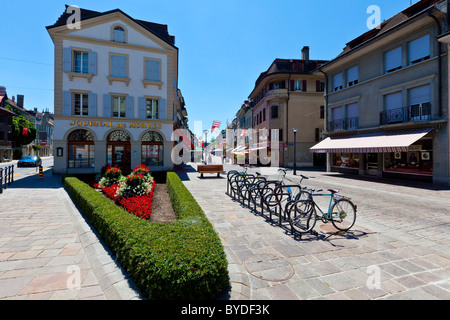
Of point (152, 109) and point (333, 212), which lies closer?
point (333, 212)

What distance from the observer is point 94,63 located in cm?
1805

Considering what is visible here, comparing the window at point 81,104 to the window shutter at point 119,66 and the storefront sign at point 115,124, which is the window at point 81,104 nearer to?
Answer: the storefront sign at point 115,124

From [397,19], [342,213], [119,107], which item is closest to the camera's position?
[342,213]

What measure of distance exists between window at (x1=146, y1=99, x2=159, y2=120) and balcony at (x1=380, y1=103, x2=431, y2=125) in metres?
19.2

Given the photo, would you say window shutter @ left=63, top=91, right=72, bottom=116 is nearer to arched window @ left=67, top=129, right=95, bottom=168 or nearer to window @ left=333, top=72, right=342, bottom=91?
arched window @ left=67, top=129, right=95, bottom=168

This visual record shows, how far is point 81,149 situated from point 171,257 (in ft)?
64.6

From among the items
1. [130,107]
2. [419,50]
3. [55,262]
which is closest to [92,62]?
[130,107]

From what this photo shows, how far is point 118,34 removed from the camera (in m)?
18.9

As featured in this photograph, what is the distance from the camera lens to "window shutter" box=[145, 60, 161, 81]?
64.5 ft

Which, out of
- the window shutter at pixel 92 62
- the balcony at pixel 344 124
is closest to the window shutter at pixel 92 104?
the window shutter at pixel 92 62

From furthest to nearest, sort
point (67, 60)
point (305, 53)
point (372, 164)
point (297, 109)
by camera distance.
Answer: point (305, 53) < point (297, 109) < point (372, 164) < point (67, 60)

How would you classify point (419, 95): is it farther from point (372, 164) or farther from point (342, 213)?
point (342, 213)

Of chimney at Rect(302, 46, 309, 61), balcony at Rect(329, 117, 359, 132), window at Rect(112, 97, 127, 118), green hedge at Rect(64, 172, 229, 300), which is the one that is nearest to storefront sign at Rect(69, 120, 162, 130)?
window at Rect(112, 97, 127, 118)
